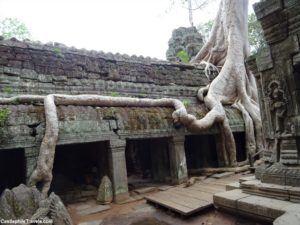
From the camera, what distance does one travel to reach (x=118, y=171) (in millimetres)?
5574

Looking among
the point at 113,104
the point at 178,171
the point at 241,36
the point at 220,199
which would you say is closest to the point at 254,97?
the point at 241,36

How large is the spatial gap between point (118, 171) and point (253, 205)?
10.4ft

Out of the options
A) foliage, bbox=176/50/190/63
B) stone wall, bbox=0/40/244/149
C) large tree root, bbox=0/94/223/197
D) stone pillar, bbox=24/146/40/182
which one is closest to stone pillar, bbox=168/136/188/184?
stone wall, bbox=0/40/244/149

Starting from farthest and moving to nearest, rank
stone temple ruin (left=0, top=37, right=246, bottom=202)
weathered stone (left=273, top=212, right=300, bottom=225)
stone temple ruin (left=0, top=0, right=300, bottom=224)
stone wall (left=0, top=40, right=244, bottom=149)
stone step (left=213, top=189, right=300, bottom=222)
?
stone temple ruin (left=0, top=37, right=246, bottom=202) → stone wall (left=0, top=40, right=244, bottom=149) → stone temple ruin (left=0, top=0, right=300, bottom=224) → stone step (left=213, top=189, right=300, bottom=222) → weathered stone (left=273, top=212, right=300, bottom=225)

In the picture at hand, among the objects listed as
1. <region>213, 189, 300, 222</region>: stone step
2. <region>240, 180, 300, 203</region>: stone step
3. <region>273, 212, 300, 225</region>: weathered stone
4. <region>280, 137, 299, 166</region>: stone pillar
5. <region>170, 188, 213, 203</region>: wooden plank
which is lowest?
<region>170, 188, 213, 203</region>: wooden plank

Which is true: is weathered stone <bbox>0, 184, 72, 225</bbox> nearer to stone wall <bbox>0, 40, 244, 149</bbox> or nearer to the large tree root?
the large tree root

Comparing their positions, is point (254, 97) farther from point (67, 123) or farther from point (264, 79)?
point (67, 123)

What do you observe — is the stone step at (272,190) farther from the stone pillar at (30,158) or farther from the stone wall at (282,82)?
A: the stone pillar at (30,158)

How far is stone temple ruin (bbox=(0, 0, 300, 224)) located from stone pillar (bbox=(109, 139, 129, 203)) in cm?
2

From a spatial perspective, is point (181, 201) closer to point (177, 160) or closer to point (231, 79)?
point (177, 160)

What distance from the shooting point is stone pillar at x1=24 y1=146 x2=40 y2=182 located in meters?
4.61

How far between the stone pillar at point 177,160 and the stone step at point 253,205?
266 centimetres

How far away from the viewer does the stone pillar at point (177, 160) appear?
6480 millimetres

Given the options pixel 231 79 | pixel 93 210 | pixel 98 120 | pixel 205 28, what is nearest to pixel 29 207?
pixel 93 210
